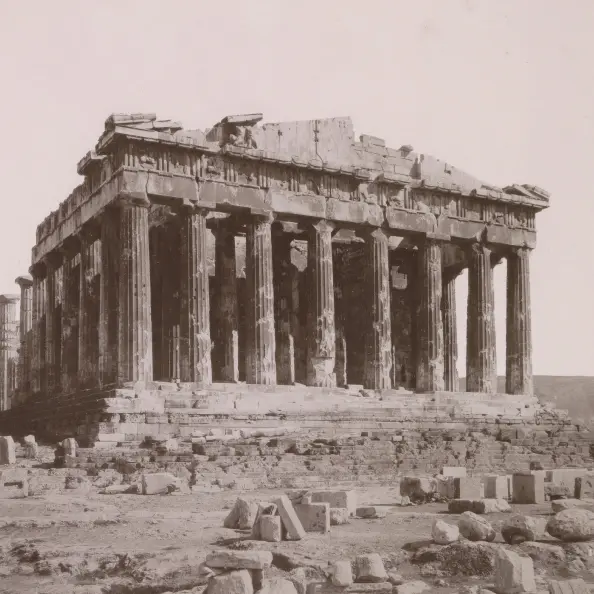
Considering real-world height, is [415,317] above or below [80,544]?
above

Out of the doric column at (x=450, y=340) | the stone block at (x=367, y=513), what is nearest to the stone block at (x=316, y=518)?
the stone block at (x=367, y=513)

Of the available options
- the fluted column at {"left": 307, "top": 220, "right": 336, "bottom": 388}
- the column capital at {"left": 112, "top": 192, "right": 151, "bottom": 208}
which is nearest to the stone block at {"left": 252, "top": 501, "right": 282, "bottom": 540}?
the column capital at {"left": 112, "top": 192, "right": 151, "bottom": 208}

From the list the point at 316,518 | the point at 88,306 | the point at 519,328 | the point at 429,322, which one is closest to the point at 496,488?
the point at 316,518

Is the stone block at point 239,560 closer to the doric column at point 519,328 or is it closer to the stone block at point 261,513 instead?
the stone block at point 261,513

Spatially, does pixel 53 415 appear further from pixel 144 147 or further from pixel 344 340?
pixel 344 340

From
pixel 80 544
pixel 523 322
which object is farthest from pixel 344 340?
pixel 80 544
